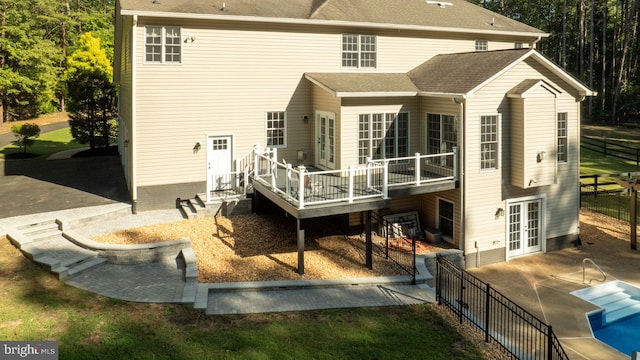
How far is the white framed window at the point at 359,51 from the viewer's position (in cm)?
2033

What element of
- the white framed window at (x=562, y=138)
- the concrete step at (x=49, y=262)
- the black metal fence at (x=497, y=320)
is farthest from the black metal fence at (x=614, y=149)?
the concrete step at (x=49, y=262)

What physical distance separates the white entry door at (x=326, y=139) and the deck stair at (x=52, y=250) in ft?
29.5

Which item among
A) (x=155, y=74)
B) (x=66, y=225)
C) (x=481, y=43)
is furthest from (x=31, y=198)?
(x=481, y=43)

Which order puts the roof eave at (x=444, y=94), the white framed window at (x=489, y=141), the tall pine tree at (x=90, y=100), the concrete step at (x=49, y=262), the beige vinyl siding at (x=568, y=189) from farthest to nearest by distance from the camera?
1. the tall pine tree at (x=90, y=100)
2. the beige vinyl siding at (x=568, y=189)
3. the white framed window at (x=489, y=141)
4. the roof eave at (x=444, y=94)
5. the concrete step at (x=49, y=262)

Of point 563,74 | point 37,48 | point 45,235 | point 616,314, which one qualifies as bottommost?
point 616,314

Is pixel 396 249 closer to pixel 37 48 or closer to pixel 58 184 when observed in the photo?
pixel 58 184

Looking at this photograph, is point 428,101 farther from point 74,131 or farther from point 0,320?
point 74,131

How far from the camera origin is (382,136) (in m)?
18.4

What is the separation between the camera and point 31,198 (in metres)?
19.6

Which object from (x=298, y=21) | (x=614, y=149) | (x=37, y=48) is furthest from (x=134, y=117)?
(x=37, y=48)

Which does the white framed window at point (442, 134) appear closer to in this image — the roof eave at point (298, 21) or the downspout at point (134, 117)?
the roof eave at point (298, 21)

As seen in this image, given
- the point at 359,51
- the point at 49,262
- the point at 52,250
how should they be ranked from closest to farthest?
the point at 49,262, the point at 52,250, the point at 359,51

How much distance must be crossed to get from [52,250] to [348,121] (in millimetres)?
10688

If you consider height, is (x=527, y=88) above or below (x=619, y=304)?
above
